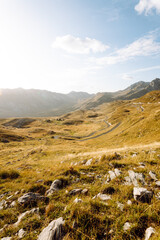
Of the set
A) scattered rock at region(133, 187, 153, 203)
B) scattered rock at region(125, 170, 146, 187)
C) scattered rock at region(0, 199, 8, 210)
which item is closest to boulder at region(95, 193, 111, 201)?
scattered rock at region(133, 187, 153, 203)

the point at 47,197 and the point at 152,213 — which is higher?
the point at 152,213

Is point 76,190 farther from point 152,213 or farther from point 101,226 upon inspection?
point 152,213

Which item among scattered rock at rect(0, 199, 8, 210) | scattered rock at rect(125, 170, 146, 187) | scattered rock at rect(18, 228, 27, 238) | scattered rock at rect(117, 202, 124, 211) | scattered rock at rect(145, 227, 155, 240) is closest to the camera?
scattered rock at rect(145, 227, 155, 240)

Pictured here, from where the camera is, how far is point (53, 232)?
11.2 feet

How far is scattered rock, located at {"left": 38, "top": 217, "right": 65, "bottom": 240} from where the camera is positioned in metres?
3.32

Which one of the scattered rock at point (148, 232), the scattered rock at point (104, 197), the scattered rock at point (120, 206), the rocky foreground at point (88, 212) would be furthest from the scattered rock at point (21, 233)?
the scattered rock at point (148, 232)

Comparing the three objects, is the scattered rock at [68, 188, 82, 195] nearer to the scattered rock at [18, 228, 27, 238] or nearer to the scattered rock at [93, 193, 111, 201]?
the scattered rock at [93, 193, 111, 201]

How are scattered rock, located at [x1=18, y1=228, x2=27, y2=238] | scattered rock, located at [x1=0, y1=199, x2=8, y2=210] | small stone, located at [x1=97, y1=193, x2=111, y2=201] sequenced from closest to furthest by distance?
scattered rock, located at [x1=18, y1=228, x2=27, y2=238]
small stone, located at [x1=97, y1=193, x2=111, y2=201]
scattered rock, located at [x1=0, y1=199, x2=8, y2=210]

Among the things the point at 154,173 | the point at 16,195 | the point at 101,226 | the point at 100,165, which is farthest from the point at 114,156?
the point at 16,195

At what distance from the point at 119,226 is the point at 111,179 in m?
3.38

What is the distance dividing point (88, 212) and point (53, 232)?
1.30m

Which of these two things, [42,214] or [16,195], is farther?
[16,195]

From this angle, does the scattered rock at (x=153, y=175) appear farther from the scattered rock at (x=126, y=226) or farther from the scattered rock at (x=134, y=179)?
the scattered rock at (x=126, y=226)

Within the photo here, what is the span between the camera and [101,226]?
3.54 m
